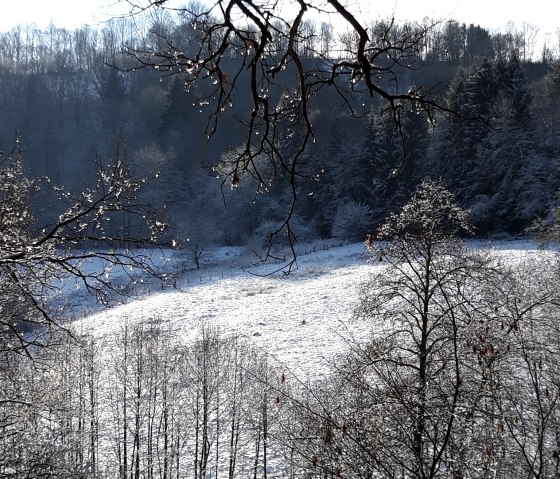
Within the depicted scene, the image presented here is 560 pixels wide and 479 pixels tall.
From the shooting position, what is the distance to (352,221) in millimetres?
36656

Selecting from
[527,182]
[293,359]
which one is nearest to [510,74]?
[527,182]

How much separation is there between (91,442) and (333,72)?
18308 mm

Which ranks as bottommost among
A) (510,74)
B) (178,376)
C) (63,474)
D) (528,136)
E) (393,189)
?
(178,376)

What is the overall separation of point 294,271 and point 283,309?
5.25 m

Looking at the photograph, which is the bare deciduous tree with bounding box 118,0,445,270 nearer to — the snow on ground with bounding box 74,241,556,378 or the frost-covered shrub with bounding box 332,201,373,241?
the snow on ground with bounding box 74,241,556,378

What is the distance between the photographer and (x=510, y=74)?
1405 inches

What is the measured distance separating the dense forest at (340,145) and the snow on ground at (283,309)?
5.12 m

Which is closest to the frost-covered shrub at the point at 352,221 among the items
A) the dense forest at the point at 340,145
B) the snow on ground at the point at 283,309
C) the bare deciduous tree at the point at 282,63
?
the dense forest at the point at 340,145

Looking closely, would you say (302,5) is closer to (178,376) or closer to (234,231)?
(178,376)

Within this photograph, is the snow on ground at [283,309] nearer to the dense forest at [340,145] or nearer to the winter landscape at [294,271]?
the winter landscape at [294,271]

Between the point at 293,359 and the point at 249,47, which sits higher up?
the point at 249,47

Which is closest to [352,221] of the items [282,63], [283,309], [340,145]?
[340,145]

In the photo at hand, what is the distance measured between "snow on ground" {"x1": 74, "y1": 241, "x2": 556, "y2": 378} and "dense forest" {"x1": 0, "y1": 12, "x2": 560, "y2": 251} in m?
5.12

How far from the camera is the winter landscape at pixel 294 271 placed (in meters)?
2.80
